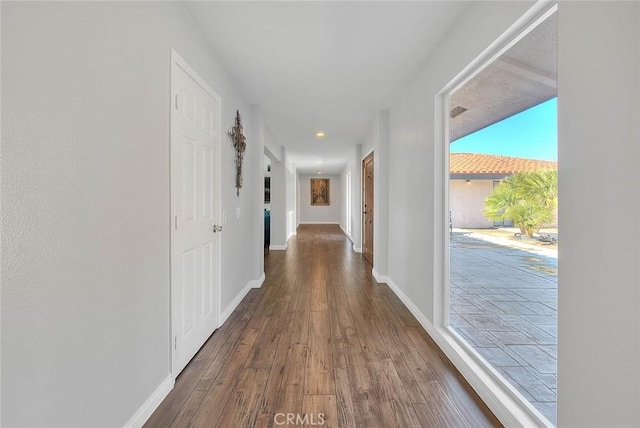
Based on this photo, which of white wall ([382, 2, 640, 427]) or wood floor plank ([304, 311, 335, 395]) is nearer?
white wall ([382, 2, 640, 427])

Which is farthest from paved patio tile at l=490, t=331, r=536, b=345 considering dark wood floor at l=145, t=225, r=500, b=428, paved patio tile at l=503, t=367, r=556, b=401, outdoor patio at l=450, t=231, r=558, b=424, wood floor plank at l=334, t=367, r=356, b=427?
wood floor plank at l=334, t=367, r=356, b=427

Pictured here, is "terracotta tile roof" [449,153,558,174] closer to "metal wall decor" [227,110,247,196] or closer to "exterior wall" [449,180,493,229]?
"exterior wall" [449,180,493,229]

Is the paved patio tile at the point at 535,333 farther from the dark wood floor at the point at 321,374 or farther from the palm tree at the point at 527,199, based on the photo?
the palm tree at the point at 527,199

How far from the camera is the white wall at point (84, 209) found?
0.88 meters

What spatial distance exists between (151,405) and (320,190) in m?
12.1

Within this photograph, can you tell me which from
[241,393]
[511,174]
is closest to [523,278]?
[511,174]

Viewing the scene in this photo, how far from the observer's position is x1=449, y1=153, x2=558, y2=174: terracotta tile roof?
1.63 m

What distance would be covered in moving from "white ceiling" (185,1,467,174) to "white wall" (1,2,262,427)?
23.5 inches

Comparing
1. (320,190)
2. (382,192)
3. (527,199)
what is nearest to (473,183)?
(527,199)

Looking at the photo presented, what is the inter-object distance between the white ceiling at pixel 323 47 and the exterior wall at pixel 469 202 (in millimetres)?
1143

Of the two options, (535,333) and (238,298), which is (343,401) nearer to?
(535,333)

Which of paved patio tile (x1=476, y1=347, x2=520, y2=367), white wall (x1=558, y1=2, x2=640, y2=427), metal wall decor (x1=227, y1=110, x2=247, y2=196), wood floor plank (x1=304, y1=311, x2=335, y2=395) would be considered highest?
metal wall decor (x1=227, y1=110, x2=247, y2=196)

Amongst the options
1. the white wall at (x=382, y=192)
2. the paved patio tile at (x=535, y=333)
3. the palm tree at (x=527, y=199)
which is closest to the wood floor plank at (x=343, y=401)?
the palm tree at (x=527, y=199)

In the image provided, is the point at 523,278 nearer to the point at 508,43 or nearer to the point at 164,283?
the point at 508,43
